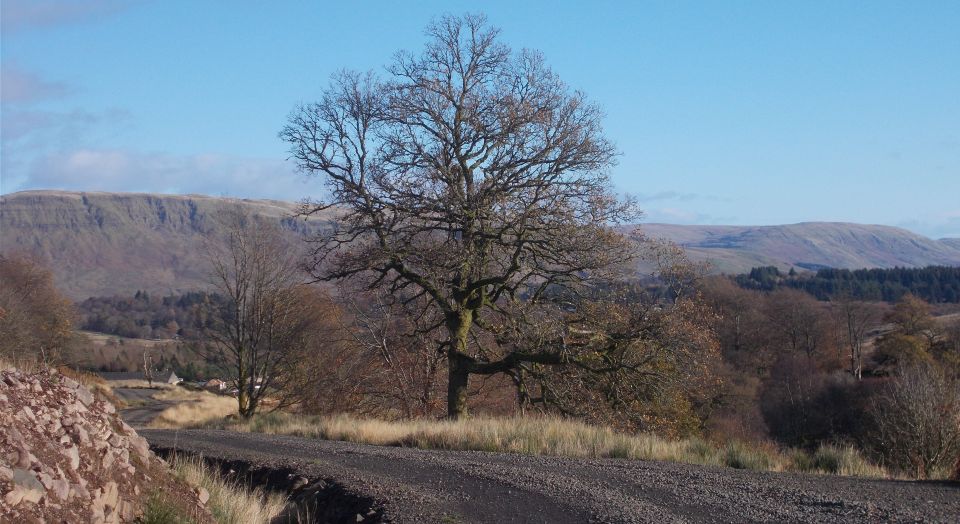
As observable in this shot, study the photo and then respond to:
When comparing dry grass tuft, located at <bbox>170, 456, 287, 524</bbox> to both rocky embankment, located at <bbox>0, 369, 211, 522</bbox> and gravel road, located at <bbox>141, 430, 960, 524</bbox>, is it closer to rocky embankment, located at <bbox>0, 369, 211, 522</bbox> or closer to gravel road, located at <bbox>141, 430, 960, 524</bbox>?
rocky embankment, located at <bbox>0, 369, 211, 522</bbox>

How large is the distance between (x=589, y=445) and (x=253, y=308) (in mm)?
19824

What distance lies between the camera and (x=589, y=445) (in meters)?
12.5

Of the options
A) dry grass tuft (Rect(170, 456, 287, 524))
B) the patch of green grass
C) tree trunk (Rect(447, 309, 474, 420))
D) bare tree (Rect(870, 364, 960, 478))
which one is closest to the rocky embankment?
the patch of green grass

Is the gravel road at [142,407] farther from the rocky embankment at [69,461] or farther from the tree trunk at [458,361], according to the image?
the rocky embankment at [69,461]

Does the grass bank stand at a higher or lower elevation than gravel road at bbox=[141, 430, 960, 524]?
lower

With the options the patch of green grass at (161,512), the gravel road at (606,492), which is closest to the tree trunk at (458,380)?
the gravel road at (606,492)

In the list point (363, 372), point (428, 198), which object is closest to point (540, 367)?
point (428, 198)

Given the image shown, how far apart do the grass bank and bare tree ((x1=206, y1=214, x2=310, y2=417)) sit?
513 inches

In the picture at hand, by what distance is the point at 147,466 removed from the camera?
830cm

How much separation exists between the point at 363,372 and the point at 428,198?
11502 mm

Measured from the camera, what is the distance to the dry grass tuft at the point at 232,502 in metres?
8.62

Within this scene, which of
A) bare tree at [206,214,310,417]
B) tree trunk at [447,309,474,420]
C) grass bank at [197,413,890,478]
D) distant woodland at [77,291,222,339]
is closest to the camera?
grass bank at [197,413,890,478]

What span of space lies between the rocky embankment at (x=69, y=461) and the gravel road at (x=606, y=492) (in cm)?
227

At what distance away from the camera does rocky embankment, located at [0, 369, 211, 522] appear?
6250mm
